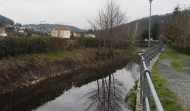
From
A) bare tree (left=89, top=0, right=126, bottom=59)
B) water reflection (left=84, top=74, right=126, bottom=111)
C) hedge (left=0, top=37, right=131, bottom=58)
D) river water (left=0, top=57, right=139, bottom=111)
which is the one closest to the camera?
water reflection (left=84, top=74, right=126, bottom=111)

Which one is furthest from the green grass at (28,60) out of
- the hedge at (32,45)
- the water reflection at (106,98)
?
the water reflection at (106,98)

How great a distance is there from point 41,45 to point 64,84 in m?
5.72

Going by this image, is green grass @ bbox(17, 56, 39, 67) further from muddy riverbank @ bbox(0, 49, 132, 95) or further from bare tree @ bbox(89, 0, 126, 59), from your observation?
bare tree @ bbox(89, 0, 126, 59)

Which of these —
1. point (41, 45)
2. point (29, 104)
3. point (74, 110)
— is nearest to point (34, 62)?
point (41, 45)

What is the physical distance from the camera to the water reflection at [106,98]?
7.74 metres

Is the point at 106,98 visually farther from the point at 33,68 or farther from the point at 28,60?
the point at 28,60

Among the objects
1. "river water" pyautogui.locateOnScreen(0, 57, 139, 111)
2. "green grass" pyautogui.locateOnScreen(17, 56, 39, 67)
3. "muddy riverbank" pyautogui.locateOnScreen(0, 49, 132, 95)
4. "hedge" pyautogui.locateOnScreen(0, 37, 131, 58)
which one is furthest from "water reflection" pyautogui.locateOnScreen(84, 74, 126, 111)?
"hedge" pyautogui.locateOnScreen(0, 37, 131, 58)

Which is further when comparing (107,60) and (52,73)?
(107,60)

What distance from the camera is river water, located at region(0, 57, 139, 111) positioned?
7.88 metres

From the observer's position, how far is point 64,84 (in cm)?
1202

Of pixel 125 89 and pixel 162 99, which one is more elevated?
pixel 162 99

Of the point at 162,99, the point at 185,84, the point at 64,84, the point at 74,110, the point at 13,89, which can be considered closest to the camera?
the point at 162,99

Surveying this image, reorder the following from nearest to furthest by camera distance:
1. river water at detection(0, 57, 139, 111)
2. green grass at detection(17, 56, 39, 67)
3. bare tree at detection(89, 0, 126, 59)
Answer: river water at detection(0, 57, 139, 111), green grass at detection(17, 56, 39, 67), bare tree at detection(89, 0, 126, 59)

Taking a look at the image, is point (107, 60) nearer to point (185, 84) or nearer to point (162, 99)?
point (185, 84)
